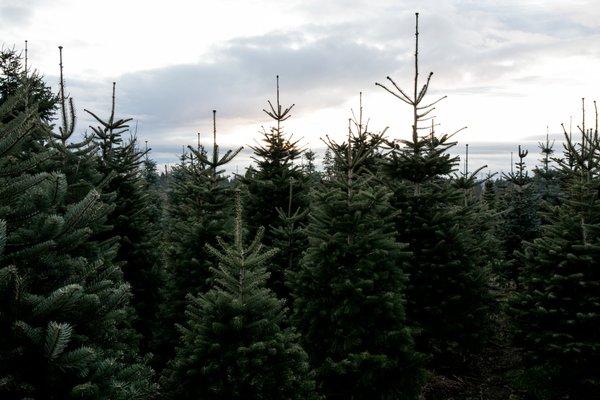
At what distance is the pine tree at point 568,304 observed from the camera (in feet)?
34.2

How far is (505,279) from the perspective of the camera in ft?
73.4

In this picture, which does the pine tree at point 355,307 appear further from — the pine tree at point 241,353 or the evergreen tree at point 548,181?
the evergreen tree at point 548,181

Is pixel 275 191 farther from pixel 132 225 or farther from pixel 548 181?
pixel 548 181

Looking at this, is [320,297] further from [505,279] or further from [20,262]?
[505,279]

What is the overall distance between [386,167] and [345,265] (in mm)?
4865

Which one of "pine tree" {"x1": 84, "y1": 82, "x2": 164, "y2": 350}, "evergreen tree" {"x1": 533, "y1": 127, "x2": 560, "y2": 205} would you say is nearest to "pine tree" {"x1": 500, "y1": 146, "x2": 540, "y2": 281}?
"evergreen tree" {"x1": 533, "y1": 127, "x2": 560, "y2": 205}

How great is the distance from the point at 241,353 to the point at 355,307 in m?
3.41

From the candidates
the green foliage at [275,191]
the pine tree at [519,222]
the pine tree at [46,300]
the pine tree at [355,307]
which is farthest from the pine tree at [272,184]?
the pine tree at [519,222]

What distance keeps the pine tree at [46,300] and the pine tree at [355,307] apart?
538 cm

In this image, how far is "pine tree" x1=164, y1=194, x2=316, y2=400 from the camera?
6348mm

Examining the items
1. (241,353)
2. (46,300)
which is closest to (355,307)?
(241,353)

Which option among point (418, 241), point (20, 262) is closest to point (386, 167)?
point (418, 241)

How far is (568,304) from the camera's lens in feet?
35.4

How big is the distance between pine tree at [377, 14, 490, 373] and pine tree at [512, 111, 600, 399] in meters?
1.35
